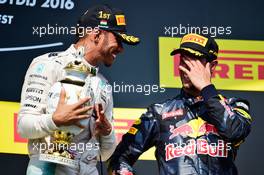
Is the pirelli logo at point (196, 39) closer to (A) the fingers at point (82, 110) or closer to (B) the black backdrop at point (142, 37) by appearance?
(A) the fingers at point (82, 110)

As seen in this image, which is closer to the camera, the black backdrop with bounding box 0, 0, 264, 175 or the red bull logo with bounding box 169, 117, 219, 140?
the red bull logo with bounding box 169, 117, 219, 140

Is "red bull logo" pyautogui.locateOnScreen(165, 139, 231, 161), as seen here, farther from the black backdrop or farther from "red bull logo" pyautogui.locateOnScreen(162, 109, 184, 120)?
the black backdrop

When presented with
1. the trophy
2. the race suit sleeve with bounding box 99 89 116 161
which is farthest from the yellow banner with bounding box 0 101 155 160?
the trophy

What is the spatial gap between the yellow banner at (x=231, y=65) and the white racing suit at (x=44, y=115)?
79 cm

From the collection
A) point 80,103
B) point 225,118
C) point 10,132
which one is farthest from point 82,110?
point 10,132

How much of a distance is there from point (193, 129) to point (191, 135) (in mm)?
23

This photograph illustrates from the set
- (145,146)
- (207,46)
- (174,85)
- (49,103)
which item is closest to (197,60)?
(207,46)

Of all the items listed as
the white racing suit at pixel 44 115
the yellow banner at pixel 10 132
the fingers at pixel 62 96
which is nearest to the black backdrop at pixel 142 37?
the yellow banner at pixel 10 132

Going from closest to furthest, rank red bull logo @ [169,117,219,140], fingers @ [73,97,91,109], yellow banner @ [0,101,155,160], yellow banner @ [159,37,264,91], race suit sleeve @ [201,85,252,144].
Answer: fingers @ [73,97,91,109], race suit sleeve @ [201,85,252,144], red bull logo @ [169,117,219,140], yellow banner @ [0,101,155,160], yellow banner @ [159,37,264,91]

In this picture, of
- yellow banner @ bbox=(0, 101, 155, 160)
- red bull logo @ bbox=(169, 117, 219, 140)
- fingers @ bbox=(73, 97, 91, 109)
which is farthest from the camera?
yellow banner @ bbox=(0, 101, 155, 160)

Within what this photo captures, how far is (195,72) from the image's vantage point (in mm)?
2385

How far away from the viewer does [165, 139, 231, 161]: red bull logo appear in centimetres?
236

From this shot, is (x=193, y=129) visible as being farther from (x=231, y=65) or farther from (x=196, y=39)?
(x=231, y=65)

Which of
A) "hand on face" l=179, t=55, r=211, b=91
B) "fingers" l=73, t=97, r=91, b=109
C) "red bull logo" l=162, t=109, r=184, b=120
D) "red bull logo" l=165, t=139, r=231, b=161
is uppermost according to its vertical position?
"hand on face" l=179, t=55, r=211, b=91
